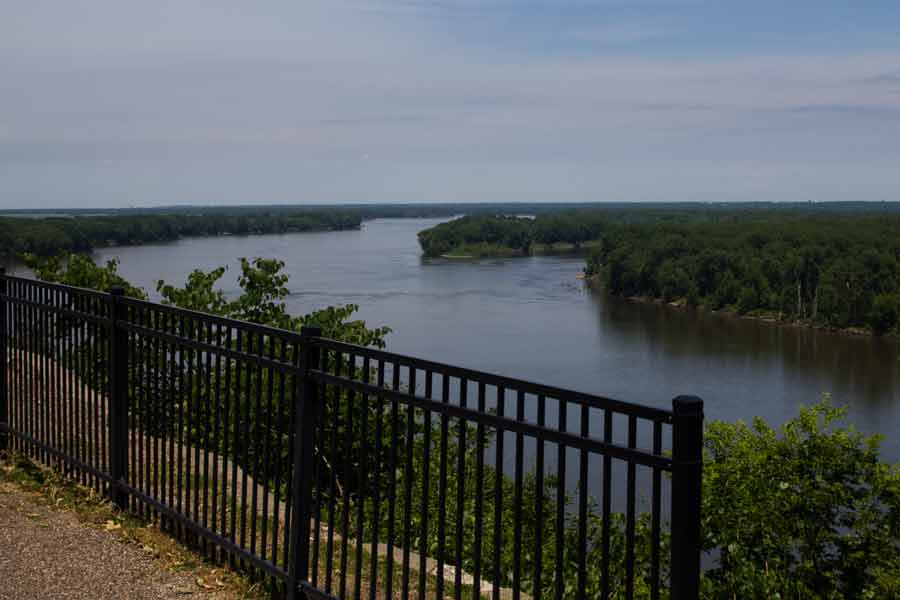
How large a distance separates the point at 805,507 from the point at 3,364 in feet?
48.4

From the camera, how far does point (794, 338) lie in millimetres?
66812

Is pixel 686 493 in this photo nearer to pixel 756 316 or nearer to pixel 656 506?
pixel 656 506

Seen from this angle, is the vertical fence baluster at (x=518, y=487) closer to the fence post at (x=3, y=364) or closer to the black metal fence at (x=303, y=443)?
the black metal fence at (x=303, y=443)

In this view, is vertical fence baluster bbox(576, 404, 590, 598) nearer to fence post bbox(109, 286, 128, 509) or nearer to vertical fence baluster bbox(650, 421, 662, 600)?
vertical fence baluster bbox(650, 421, 662, 600)

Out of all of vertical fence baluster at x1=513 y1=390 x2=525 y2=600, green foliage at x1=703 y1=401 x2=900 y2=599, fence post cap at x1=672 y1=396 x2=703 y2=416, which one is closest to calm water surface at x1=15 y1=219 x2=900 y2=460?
green foliage at x1=703 y1=401 x2=900 y2=599

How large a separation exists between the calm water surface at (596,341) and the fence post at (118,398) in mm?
31184

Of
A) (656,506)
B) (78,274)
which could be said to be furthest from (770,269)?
(656,506)

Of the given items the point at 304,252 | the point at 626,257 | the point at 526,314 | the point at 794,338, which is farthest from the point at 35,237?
the point at 794,338

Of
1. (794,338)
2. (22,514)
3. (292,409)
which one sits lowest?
(794,338)

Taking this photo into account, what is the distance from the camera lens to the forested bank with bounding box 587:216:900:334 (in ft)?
249

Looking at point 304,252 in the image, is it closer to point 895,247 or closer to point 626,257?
point 626,257

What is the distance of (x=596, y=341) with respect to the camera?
182ft

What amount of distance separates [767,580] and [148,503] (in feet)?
30.3

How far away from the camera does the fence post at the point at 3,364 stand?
7.19m
